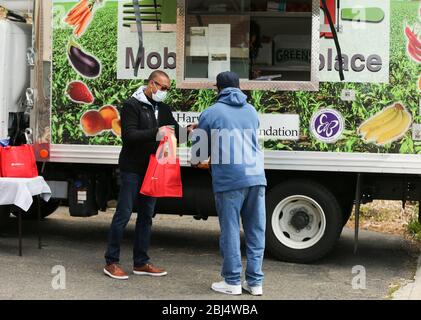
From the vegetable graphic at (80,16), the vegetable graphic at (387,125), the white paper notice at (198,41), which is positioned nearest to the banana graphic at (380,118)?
the vegetable graphic at (387,125)

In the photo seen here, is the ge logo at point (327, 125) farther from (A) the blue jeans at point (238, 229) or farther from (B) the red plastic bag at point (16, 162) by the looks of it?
(B) the red plastic bag at point (16, 162)

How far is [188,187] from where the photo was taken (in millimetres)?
8180

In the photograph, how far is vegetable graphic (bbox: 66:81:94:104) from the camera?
8.12 m

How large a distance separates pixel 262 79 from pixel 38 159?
7.97 ft

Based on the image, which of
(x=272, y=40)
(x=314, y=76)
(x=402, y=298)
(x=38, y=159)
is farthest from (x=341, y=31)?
(x=38, y=159)

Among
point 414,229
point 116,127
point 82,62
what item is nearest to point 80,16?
point 82,62

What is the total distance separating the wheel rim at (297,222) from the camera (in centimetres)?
796

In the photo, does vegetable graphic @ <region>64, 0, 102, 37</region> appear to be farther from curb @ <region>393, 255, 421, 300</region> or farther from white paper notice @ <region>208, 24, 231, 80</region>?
curb @ <region>393, 255, 421, 300</region>

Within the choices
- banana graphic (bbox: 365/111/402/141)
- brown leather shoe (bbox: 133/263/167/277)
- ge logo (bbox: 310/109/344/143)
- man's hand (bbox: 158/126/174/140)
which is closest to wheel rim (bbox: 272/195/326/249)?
ge logo (bbox: 310/109/344/143)

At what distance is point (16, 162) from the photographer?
7.86 metres

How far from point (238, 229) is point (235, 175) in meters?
0.46
